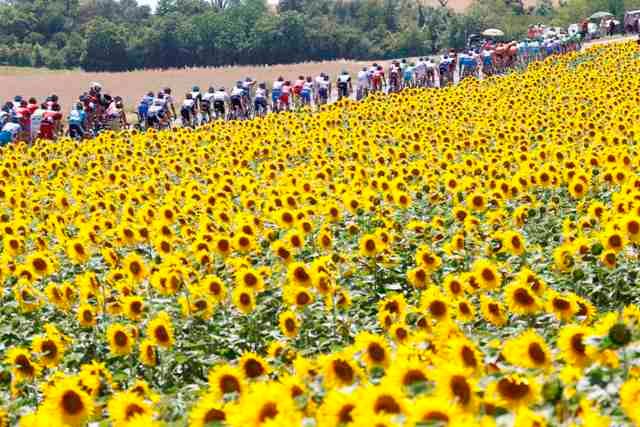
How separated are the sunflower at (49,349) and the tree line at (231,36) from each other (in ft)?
216

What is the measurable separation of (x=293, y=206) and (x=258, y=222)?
59cm

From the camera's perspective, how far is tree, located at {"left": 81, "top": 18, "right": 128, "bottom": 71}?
70375 millimetres

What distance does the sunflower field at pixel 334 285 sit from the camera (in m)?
3.34

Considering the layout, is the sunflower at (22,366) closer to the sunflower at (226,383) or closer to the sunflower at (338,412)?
the sunflower at (226,383)

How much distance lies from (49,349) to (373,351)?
2152mm

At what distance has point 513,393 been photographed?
10.2 ft

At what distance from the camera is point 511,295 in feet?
16.3

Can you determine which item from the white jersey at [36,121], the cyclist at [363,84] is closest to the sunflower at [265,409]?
the white jersey at [36,121]

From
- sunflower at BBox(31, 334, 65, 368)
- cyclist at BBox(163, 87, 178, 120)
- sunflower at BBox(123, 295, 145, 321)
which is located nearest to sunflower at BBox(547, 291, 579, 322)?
sunflower at BBox(123, 295, 145, 321)

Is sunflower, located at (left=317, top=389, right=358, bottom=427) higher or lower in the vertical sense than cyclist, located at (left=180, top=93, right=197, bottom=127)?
higher

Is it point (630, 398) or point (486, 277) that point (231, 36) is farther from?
point (630, 398)

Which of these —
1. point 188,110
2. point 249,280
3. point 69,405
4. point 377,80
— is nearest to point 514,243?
point 249,280

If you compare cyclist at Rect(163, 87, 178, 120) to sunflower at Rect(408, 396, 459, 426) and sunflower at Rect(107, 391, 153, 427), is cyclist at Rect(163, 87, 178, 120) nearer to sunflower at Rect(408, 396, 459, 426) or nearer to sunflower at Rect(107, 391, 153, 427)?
sunflower at Rect(107, 391, 153, 427)

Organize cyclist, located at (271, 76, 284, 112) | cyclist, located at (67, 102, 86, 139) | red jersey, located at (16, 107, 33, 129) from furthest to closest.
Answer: cyclist, located at (271, 76, 284, 112)
cyclist, located at (67, 102, 86, 139)
red jersey, located at (16, 107, 33, 129)
